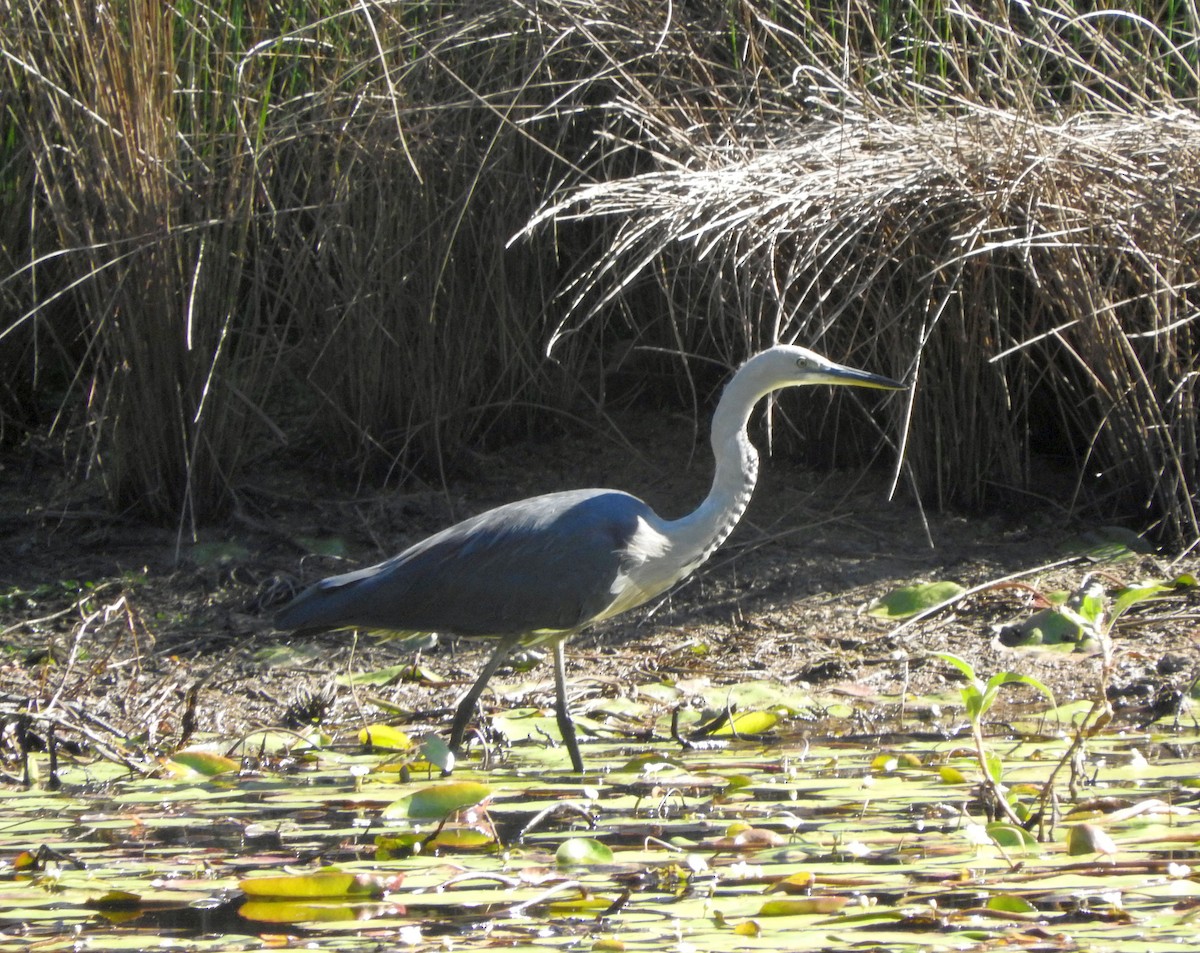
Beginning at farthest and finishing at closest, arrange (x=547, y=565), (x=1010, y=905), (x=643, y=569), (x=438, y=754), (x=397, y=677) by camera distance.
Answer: (x=397, y=677)
(x=643, y=569)
(x=547, y=565)
(x=438, y=754)
(x=1010, y=905)

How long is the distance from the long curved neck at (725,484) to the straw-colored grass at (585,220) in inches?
23.8

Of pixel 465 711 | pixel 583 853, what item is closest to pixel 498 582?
pixel 465 711

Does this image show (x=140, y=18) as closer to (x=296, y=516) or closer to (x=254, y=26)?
(x=254, y=26)

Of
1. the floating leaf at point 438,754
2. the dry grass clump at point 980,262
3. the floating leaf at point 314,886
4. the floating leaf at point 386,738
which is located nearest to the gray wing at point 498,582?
the floating leaf at point 386,738

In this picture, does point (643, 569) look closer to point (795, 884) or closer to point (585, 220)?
point (795, 884)

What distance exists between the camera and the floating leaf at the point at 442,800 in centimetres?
337

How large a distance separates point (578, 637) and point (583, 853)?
9.83 feet

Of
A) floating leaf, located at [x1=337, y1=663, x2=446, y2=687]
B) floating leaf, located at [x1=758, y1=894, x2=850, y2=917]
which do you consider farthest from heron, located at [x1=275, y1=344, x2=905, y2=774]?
floating leaf, located at [x1=758, y1=894, x2=850, y2=917]

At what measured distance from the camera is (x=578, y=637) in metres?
6.16

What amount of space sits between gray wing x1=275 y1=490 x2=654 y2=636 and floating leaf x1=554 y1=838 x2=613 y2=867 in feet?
5.82

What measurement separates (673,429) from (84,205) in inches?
108

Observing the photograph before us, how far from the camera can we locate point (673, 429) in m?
7.35

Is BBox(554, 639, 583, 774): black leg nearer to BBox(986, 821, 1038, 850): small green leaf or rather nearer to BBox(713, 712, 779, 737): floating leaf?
BBox(713, 712, 779, 737): floating leaf

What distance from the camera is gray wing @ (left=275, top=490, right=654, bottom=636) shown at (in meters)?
4.95
